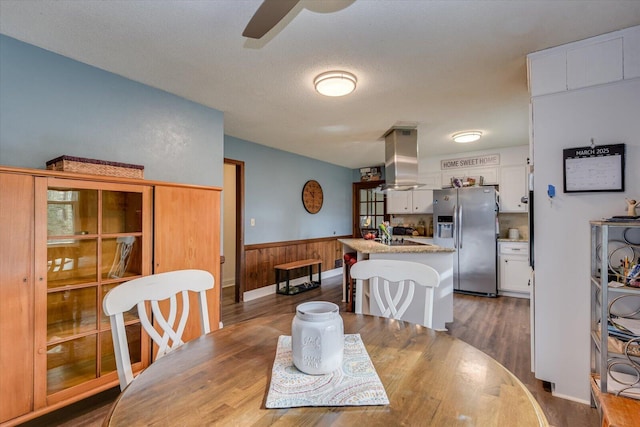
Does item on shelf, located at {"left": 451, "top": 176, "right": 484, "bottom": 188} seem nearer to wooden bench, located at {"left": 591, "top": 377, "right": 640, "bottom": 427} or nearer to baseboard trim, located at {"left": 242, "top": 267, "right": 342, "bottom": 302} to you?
baseboard trim, located at {"left": 242, "top": 267, "right": 342, "bottom": 302}

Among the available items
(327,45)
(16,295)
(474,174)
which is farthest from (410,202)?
(16,295)

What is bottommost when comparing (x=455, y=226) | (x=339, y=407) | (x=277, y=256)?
(x=277, y=256)

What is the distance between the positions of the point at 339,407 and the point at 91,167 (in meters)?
2.05

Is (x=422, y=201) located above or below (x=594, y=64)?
below

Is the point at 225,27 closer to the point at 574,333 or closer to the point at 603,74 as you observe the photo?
the point at 603,74

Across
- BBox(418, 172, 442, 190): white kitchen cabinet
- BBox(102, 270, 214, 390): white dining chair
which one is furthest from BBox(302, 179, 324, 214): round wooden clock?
BBox(102, 270, 214, 390): white dining chair

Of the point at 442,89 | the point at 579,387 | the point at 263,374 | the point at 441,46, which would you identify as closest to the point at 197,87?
the point at 441,46

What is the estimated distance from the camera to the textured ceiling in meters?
1.62

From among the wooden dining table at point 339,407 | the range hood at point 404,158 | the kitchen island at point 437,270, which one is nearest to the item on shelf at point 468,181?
the range hood at point 404,158

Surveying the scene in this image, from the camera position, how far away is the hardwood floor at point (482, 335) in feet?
6.03

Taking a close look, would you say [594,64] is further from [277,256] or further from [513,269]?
[277,256]

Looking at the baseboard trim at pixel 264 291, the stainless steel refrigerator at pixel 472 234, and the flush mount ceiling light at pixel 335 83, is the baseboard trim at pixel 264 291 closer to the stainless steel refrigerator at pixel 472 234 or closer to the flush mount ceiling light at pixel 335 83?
the stainless steel refrigerator at pixel 472 234

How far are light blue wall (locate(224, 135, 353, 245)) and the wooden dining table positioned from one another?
3.47m

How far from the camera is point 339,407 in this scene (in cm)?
77
